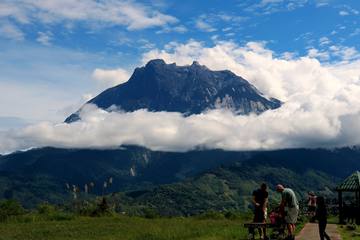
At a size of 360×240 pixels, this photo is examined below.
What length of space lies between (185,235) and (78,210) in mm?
26025

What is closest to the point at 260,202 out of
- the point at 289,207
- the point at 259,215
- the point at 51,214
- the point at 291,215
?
the point at 259,215

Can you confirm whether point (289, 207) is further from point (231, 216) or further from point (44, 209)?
point (44, 209)

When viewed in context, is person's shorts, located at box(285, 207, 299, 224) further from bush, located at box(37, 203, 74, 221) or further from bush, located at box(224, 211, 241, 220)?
bush, located at box(224, 211, 241, 220)

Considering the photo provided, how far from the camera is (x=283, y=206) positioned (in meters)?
24.6

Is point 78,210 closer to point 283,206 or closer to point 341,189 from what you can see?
point 341,189

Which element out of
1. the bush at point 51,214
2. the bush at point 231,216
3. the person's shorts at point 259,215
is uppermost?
the person's shorts at point 259,215

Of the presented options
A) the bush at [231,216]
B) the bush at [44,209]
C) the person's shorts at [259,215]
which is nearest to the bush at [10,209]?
the bush at [44,209]

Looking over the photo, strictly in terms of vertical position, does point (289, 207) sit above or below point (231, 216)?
above

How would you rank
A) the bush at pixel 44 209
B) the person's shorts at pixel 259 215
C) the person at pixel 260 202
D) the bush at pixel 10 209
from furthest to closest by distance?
1. the bush at pixel 44 209
2. the bush at pixel 10 209
3. the person's shorts at pixel 259 215
4. the person at pixel 260 202

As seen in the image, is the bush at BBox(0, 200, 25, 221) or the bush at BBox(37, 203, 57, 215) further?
the bush at BBox(37, 203, 57, 215)

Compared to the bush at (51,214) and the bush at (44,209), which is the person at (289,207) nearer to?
the bush at (51,214)

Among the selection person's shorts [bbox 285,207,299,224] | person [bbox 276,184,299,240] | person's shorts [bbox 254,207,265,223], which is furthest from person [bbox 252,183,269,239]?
person's shorts [bbox 285,207,299,224]

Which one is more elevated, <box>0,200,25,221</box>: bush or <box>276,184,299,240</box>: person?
<box>276,184,299,240</box>: person

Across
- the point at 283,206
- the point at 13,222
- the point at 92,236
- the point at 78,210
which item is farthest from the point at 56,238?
the point at 78,210
